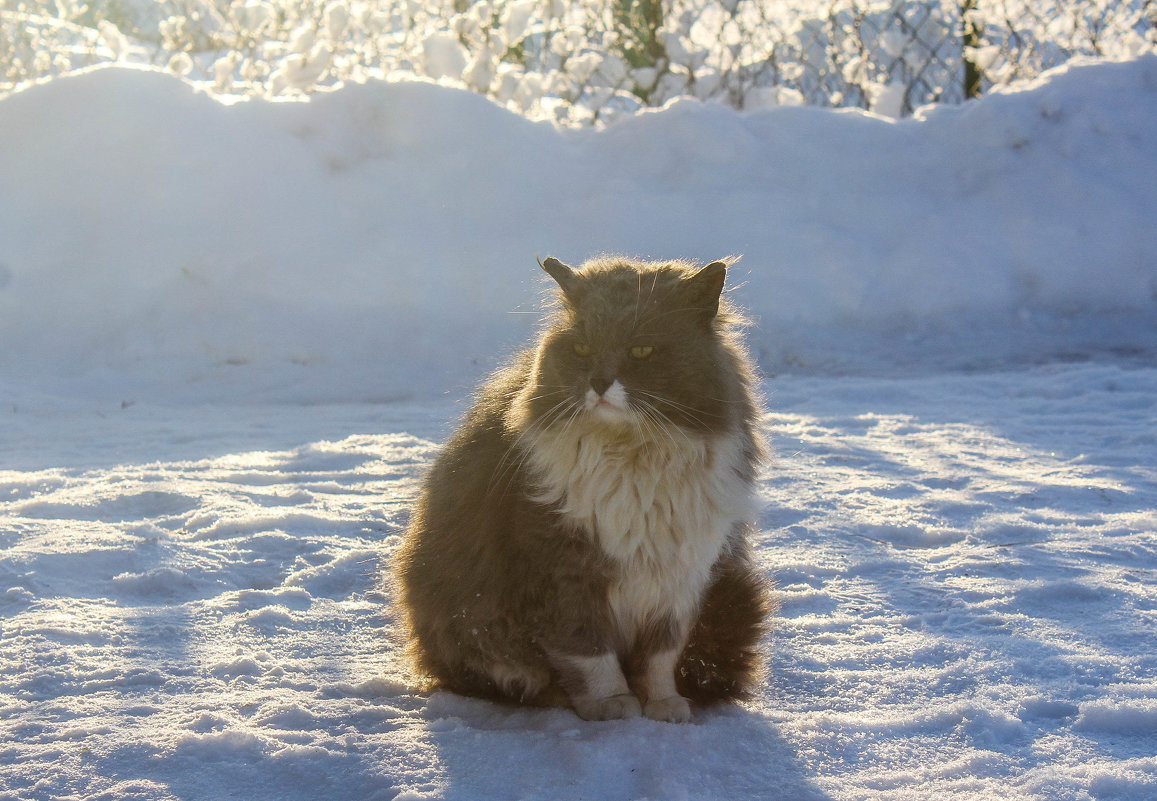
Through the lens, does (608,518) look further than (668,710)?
No

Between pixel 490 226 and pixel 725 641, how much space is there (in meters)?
5.10

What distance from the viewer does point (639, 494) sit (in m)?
2.13

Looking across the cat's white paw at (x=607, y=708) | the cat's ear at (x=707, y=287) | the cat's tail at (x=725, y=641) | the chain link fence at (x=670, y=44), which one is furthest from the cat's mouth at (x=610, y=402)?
the chain link fence at (x=670, y=44)

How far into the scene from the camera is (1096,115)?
804cm

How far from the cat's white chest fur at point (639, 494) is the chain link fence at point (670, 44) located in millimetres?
7258

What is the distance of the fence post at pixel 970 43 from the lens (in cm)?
954

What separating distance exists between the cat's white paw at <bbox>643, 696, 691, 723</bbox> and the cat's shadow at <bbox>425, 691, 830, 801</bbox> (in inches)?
1.6

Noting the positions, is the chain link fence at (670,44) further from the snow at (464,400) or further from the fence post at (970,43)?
the snow at (464,400)

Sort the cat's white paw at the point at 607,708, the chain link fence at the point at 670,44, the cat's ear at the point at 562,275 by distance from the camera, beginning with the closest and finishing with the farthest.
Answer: the cat's white paw at the point at 607,708, the cat's ear at the point at 562,275, the chain link fence at the point at 670,44

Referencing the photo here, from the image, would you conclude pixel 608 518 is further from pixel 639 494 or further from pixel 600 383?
pixel 600 383

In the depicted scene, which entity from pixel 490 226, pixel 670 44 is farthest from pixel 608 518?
pixel 670 44

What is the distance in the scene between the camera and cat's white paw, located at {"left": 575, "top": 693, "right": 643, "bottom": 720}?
7.17 ft

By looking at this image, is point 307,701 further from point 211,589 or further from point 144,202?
point 144,202

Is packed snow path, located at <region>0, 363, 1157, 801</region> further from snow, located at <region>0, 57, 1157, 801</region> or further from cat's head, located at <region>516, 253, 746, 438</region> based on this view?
cat's head, located at <region>516, 253, 746, 438</region>
